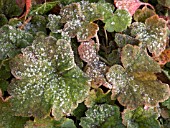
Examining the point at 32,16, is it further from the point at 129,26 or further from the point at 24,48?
the point at 129,26

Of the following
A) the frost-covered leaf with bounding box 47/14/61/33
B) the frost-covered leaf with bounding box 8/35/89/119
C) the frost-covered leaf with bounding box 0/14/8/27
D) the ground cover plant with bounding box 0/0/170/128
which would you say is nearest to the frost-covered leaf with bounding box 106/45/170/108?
the ground cover plant with bounding box 0/0/170/128

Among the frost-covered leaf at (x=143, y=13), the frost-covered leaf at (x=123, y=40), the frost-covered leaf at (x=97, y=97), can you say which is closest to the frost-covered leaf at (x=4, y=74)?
the frost-covered leaf at (x=97, y=97)

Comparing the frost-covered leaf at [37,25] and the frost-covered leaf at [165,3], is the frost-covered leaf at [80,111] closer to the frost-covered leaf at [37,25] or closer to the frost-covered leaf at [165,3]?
the frost-covered leaf at [37,25]

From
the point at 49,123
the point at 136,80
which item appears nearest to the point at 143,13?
the point at 136,80

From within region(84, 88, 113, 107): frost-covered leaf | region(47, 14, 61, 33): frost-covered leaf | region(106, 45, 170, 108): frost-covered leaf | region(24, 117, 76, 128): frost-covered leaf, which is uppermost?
region(47, 14, 61, 33): frost-covered leaf

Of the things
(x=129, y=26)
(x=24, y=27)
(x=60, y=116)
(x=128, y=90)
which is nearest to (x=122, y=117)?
(x=128, y=90)

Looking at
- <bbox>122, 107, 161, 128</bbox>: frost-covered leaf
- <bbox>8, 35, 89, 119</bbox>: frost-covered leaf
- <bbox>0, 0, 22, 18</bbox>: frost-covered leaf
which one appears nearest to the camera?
<bbox>8, 35, 89, 119</bbox>: frost-covered leaf

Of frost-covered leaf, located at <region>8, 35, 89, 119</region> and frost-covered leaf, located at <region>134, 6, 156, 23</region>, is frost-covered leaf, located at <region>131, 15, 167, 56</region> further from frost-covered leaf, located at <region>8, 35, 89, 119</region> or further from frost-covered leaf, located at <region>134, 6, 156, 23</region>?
frost-covered leaf, located at <region>8, 35, 89, 119</region>
